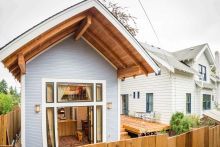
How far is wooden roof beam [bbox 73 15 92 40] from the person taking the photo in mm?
6624

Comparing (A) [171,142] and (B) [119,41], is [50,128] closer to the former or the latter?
(B) [119,41]

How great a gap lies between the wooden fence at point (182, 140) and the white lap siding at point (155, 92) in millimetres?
8202

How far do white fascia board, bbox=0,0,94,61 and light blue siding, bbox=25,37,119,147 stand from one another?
1344mm

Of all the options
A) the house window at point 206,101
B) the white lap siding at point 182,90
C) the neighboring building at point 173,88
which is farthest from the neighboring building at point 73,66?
the house window at point 206,101

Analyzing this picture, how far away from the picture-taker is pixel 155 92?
53.2 feet

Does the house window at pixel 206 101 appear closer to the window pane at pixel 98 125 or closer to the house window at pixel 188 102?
the house window at pixel 188 102

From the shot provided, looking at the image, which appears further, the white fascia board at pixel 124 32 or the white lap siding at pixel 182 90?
the white lap siding at pixel 182 90

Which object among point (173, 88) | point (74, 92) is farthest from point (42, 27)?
point (173, 88)

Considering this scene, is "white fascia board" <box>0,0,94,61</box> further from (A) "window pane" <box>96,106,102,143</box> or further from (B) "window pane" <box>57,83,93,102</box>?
(A) "window pane" <box>96,106,102,143</box>

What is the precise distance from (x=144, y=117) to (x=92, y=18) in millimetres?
11462

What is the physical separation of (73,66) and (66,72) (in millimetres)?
350

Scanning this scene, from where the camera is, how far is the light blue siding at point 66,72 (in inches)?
277

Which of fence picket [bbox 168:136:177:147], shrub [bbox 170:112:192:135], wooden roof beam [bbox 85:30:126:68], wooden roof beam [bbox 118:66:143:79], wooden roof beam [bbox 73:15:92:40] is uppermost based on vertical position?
wooden roof beam [bbox 73:15:92:40]

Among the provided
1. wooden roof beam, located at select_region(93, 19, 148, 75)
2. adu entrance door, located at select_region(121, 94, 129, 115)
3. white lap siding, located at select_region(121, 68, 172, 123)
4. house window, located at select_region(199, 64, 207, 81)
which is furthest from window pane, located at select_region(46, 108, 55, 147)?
house window, located at select_region(199, 64, 207, 81)
